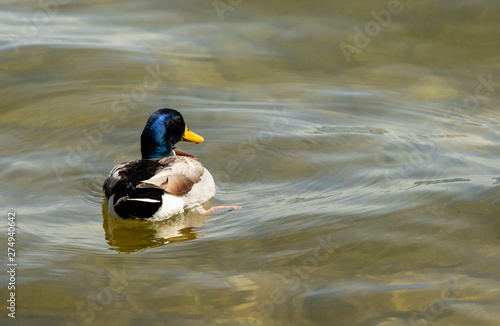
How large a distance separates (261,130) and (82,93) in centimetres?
268

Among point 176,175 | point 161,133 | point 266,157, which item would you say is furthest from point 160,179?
point 266,157

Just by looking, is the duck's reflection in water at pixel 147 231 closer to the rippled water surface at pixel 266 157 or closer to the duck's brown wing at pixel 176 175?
the rippled water surface at pixel 266 157

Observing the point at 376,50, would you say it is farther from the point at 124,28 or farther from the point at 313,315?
the point at 313,315

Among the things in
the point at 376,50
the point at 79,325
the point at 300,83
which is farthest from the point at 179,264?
the point at 376,50

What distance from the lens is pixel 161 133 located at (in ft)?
27.8

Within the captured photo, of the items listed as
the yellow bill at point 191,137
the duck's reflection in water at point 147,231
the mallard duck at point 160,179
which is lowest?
the duck's reflection in water at point 147,231

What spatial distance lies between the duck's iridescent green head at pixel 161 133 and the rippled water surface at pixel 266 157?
1.87 ft

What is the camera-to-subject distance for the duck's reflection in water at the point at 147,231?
6.95m

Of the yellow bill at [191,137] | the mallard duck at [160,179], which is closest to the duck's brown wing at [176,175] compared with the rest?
the mallard duck at [160,179]

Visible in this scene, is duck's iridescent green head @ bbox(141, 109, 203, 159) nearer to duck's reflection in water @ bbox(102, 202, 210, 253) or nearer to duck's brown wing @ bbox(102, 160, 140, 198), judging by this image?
duck's brown wing @ bbox(102, 160, 140, 198)

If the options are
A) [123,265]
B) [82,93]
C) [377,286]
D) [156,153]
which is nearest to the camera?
[377,286]

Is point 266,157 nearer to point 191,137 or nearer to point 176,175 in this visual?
point 191,137

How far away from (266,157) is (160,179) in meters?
1.57

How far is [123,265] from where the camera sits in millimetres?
6375
